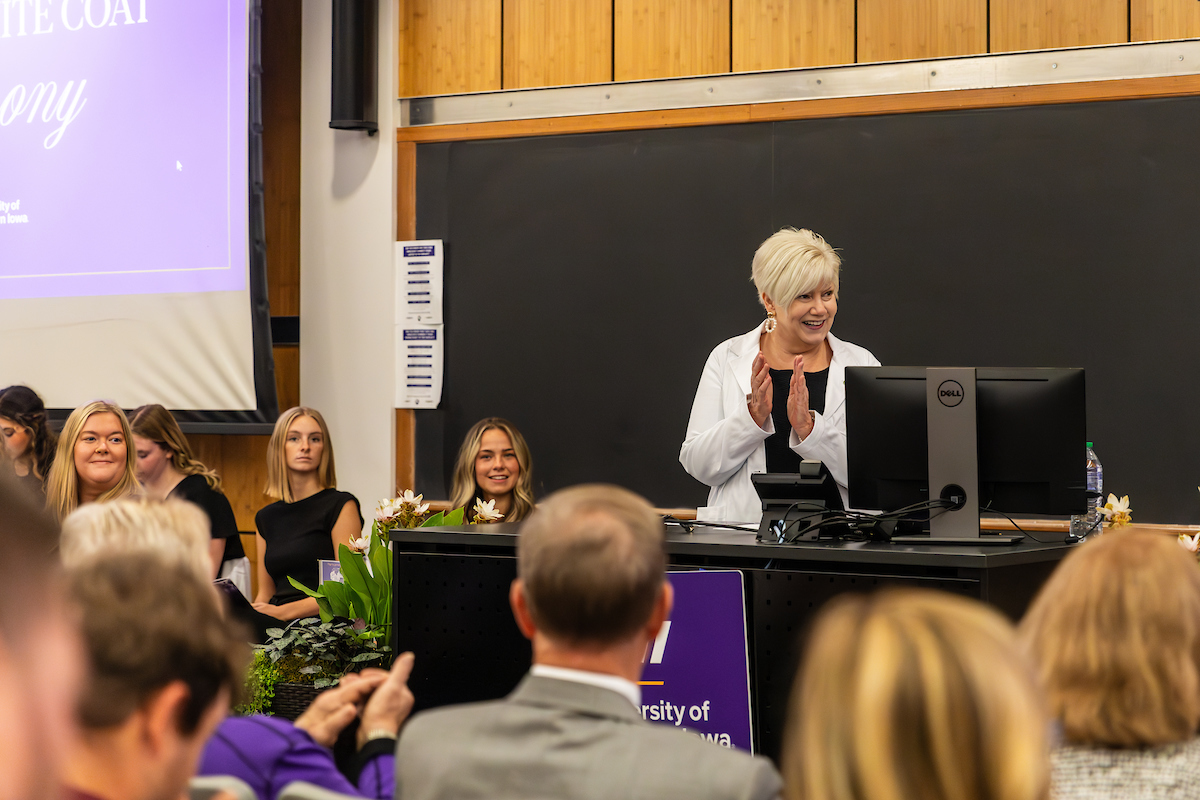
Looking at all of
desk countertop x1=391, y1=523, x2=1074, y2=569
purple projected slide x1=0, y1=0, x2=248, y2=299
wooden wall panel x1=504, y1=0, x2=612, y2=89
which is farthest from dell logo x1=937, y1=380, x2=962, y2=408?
purple projected slide x1=0, y1=0, x2=248, y2=299

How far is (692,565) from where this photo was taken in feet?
8.30

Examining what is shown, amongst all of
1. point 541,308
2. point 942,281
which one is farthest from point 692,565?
point 541,308

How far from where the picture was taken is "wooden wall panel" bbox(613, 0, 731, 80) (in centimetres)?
466

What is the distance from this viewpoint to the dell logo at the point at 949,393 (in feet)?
8.36

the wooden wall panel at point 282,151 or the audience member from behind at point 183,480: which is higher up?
the wooden wall panel at point 282,151

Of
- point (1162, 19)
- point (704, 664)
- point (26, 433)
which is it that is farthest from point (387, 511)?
point (1162, 19)

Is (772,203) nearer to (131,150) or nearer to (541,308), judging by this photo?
(541,308)

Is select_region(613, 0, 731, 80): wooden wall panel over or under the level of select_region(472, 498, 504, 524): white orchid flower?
over

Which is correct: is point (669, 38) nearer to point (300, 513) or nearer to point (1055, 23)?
point (1055, 23)

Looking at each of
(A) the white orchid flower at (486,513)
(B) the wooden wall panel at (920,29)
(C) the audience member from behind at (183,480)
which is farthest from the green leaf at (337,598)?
(B) the wooden wall panel at (920,29)

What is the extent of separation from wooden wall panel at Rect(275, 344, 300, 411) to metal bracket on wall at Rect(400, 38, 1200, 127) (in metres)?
1.18

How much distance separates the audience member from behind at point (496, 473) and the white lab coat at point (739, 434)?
0.80 m

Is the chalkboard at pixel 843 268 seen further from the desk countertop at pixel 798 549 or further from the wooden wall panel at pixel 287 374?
the desk countertop at pixel 798 549

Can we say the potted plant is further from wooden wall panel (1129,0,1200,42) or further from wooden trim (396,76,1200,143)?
wooden wall panel (1129,0,1200,42)
